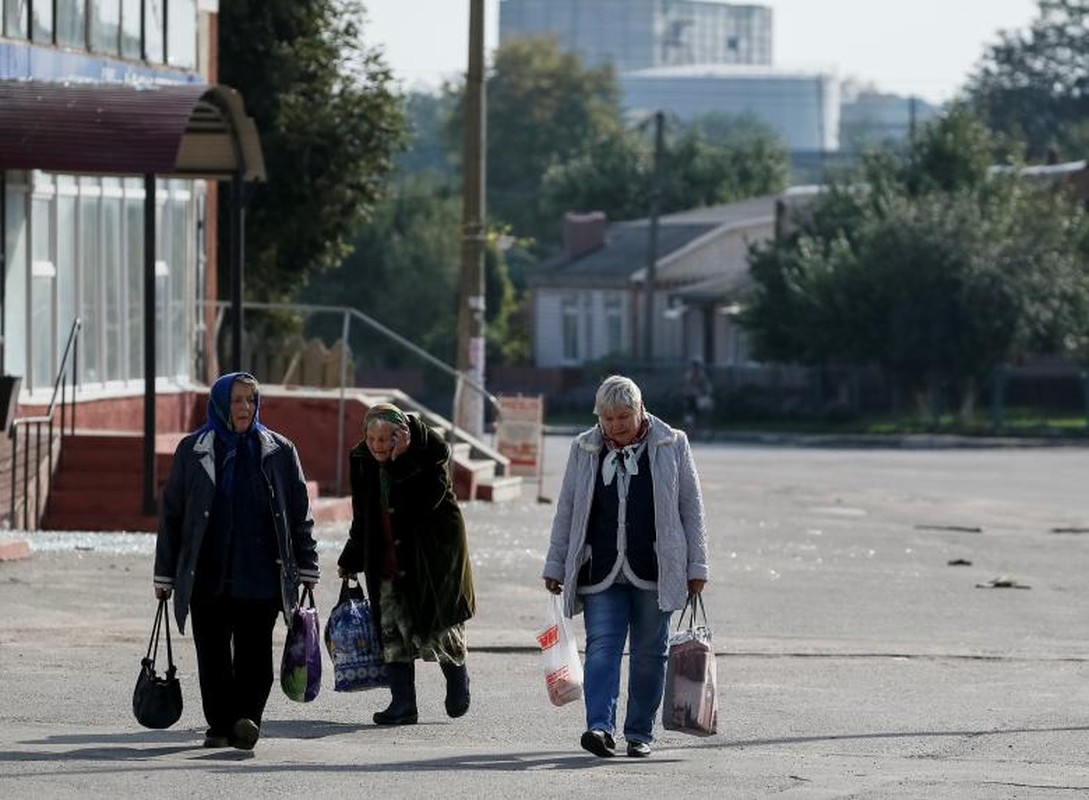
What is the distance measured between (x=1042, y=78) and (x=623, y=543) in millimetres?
120148

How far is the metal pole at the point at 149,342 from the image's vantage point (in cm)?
2248

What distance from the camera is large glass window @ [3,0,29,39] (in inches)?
961

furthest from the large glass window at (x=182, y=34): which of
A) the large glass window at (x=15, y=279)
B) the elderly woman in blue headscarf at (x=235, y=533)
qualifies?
the elderly woman in blue headscarf at (x=235, y=533)

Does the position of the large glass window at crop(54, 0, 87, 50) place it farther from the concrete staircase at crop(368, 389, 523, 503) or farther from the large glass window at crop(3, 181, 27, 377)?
the concrete staircase at crop(368, 389, 523, 503)

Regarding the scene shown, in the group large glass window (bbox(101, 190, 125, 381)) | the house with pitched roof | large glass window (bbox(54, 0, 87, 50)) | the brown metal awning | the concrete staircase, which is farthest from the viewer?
the house with pitched roof

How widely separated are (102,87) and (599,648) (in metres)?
13.0

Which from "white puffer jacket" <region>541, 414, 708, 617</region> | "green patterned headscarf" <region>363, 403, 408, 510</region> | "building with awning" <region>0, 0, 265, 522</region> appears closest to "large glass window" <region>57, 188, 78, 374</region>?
"building with awning" <region>0, 0, 265, 522</region>

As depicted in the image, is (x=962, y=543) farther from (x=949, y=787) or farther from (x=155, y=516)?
(x=949, y=787)

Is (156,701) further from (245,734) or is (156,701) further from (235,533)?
(235,533)

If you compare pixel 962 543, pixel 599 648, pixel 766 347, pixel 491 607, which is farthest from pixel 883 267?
pixel 599 648

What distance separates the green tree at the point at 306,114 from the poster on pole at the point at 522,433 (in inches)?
217

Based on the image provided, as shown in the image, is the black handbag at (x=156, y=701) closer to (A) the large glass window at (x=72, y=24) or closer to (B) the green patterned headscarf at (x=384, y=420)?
(B) the green patterned headscarf at (x=384, y=420)

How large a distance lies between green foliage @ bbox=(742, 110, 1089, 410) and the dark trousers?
4770 centimetres

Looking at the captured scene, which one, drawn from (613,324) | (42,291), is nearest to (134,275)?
(42,291)
